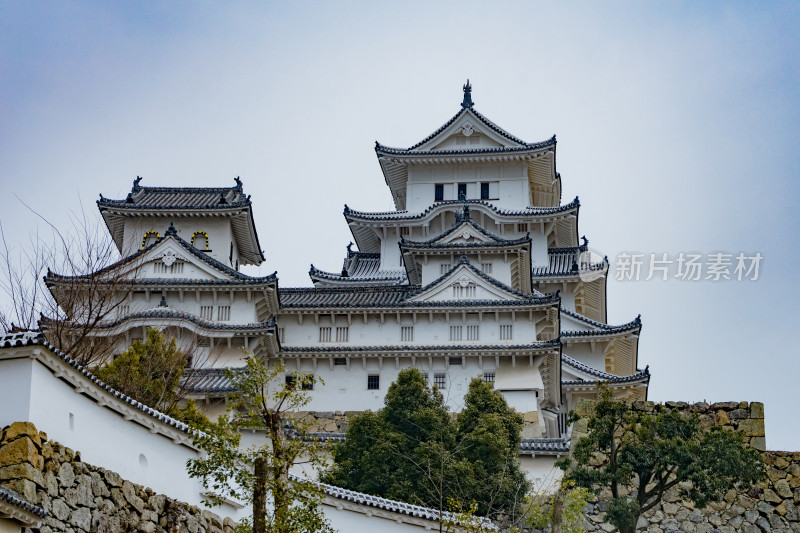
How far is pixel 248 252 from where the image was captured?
45000mm

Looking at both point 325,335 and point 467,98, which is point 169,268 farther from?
point 467,98

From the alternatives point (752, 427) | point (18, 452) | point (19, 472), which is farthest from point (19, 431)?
point (752, 427)

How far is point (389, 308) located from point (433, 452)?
45.6ft

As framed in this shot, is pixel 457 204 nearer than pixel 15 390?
No

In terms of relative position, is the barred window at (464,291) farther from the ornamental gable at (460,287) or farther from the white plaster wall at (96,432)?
the white plaster wall at (96,432)

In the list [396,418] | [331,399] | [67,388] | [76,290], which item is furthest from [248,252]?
[67,388]

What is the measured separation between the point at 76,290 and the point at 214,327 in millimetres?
6040

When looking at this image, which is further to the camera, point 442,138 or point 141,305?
point 442,138

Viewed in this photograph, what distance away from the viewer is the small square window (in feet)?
125

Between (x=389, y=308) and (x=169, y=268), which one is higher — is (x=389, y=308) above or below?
below

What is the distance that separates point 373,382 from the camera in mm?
38344

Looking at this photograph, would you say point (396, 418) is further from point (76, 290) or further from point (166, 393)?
point (76, 290)

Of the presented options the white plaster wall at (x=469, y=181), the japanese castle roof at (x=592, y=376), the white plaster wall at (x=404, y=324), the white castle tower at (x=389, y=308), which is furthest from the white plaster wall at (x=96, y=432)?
the white plaster wall at (x=469, y=181)

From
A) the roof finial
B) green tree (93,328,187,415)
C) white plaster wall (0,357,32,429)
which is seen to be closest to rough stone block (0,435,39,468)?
white plaster wall (0,357,32,429)
